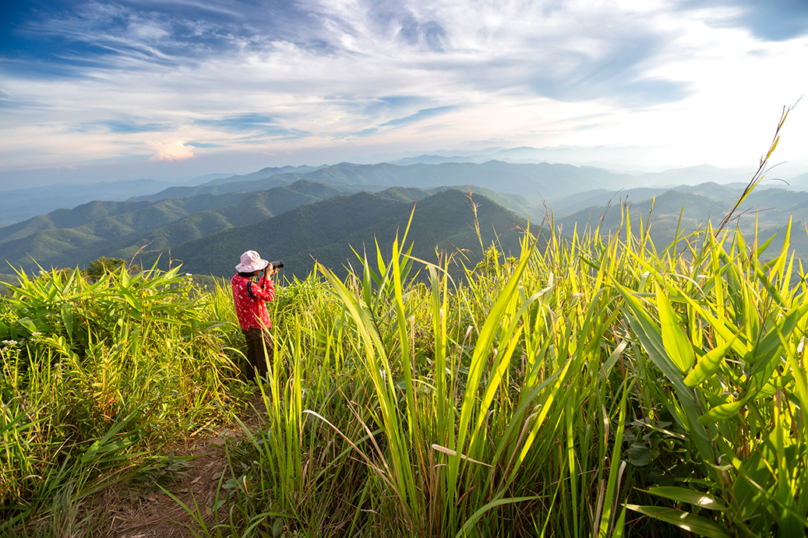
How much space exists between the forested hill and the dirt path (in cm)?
7884

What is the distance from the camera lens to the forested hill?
93312 mm

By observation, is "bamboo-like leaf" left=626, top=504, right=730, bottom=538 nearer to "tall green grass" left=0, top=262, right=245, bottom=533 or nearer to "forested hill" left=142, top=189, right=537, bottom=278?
"tall green grass" left=0, top=262, right=245, bottom=533

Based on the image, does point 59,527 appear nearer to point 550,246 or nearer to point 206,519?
point 206,519

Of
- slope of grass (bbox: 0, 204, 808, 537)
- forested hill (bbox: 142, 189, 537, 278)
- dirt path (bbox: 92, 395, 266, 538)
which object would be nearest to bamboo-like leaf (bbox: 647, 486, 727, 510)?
slope of grass (bbox: 0, 204, 808, 537)

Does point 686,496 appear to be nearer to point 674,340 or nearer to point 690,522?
point 690,522

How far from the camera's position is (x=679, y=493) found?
2.23ft

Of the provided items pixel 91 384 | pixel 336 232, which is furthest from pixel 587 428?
pixel 336 232

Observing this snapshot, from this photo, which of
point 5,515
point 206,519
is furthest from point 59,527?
point 206,519

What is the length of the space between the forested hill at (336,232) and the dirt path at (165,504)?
78837 millimetres

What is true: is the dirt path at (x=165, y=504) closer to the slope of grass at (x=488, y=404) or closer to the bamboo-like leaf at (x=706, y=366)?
the slope of grass at (x=488, y=404)

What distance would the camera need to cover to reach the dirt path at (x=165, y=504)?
1.60m

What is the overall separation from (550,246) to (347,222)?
135 m

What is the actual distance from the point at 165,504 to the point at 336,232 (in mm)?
129223

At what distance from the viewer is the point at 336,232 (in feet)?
420
